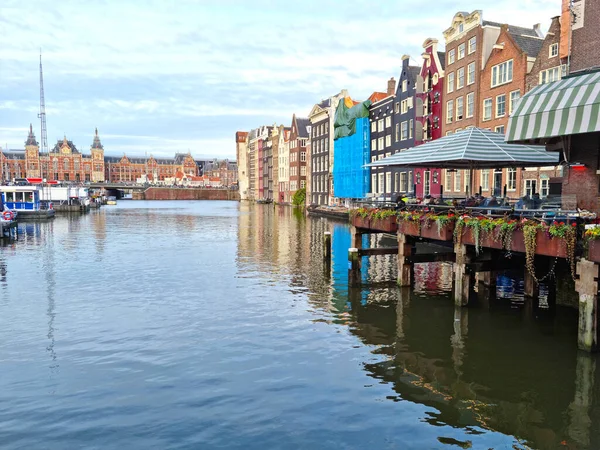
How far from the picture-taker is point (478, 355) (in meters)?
16.1

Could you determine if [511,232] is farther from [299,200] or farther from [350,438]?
[299,200]

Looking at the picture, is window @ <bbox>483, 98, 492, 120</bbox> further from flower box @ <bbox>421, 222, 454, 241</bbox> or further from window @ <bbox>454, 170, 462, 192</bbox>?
flower box @ <bbox>421, 222, 454, 241</bbox>

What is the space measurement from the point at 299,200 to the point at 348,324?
96.3 m

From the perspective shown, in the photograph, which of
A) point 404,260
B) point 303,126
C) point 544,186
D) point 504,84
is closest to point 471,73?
point 504,84

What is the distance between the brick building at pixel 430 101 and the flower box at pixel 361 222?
1101 inches

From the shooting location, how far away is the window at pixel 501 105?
43781 mm

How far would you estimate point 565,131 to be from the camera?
1602 cm

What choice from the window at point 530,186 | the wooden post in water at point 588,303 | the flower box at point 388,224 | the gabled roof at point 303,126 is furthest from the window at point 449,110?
the gabled roof at point 303,126

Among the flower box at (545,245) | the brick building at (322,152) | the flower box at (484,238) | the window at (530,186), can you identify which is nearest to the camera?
the flower box at (545,245)

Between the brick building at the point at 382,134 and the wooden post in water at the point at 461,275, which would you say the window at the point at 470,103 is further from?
the wooden post in water at the point at 461,275

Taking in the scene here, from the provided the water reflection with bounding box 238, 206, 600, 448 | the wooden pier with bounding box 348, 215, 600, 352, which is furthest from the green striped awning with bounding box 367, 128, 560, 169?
the water reflection with bounding box 238, 206, 600, 448

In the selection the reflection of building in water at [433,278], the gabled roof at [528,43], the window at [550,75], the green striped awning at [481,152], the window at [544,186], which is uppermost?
the gabled roof at [528,43]

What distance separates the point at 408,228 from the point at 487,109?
2831 cm

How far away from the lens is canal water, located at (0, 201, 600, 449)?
11219 mm
